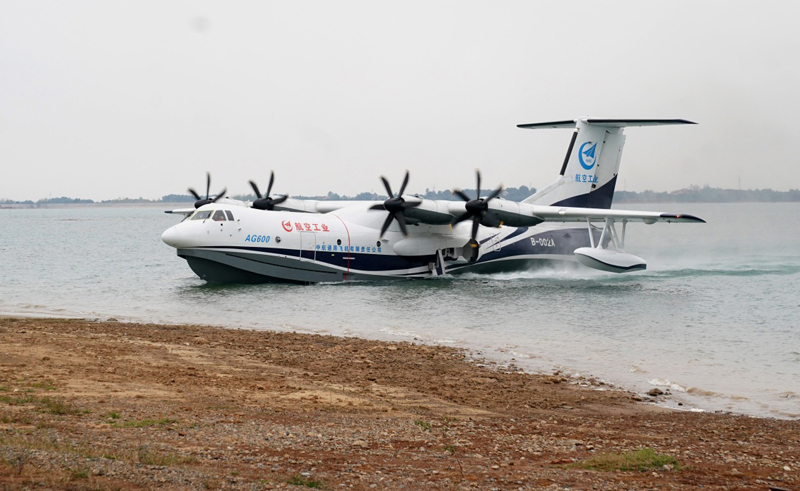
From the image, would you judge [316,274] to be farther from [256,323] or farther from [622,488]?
[622,488]

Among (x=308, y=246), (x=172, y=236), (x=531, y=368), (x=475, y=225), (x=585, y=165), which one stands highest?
(x=585, y=165)

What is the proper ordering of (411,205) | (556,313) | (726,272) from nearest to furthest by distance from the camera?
(556,313)
(411,205)
(726,272)

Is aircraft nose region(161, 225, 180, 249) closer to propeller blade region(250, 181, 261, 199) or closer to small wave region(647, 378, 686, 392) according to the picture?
propeller blade region(250, 181, 261, 199)

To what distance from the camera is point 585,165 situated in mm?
30406

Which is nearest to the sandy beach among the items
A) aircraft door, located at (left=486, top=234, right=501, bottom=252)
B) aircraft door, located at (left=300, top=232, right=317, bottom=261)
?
aircraft door, located at (left=300, top=232, right=317, bottom=261)

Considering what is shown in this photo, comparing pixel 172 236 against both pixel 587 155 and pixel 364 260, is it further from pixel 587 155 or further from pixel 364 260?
pixel 587 155

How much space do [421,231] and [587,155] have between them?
768cm

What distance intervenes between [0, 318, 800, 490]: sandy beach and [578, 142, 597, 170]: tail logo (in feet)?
63.2

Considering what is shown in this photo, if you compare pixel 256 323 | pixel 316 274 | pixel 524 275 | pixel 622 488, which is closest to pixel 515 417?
pixel 622 488

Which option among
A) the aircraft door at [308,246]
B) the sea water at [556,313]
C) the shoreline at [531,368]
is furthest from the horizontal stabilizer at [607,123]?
the shoreline at [531,368]

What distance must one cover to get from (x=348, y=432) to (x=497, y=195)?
19.9 m

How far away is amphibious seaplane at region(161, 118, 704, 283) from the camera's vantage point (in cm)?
2500

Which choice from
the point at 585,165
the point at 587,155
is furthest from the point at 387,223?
the point at 587,155

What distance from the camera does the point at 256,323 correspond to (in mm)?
18156
